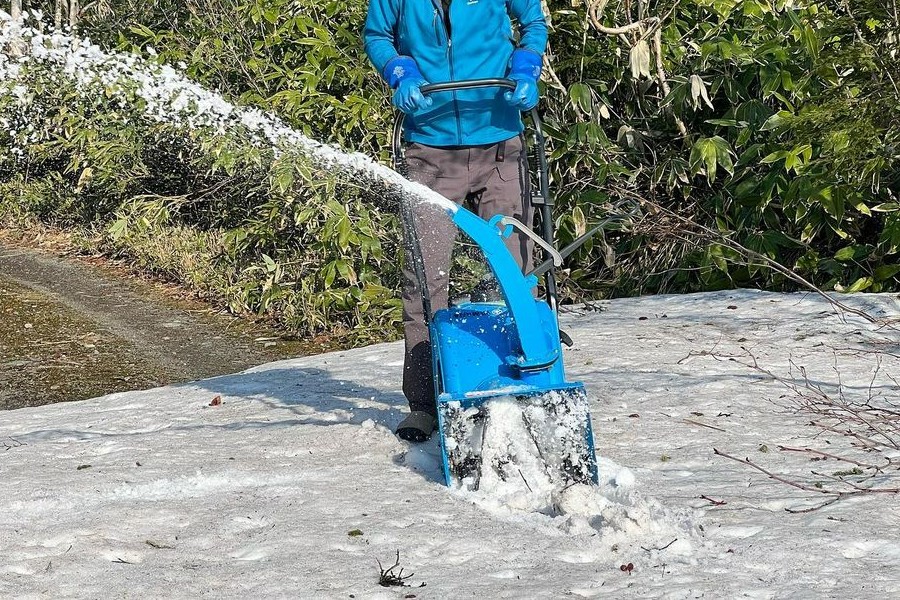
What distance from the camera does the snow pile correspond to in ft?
25.2

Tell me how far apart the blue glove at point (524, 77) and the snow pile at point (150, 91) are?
2.22 metres

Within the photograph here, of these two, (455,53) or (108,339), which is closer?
(455,53)

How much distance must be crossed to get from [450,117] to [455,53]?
22 cm

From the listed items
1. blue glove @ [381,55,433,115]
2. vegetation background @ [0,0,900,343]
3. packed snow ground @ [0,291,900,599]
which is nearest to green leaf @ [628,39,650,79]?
vegetation background @ [0,0,900,343]

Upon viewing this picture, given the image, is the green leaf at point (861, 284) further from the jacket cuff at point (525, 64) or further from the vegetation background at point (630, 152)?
the jacket cuff at point (525, 64)

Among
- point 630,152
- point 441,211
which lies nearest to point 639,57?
point 630,152

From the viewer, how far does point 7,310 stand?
7.98m

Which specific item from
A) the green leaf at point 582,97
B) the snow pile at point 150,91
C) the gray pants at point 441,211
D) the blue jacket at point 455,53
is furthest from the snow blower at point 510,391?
the green leaf at point 582,97

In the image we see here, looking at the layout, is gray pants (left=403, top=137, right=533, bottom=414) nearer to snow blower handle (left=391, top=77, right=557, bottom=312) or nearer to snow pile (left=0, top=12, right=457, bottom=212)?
snow blower handle (left=391, top=77, right=557, bottom=312)

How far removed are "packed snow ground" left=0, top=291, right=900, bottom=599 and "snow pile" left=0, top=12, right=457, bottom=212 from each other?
198 cm

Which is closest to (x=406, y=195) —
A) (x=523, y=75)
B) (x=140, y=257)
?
(x=523, y=75)

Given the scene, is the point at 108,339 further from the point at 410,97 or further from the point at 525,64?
the point at 525,64

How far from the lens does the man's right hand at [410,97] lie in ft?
12.0

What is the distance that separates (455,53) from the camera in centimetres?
386
